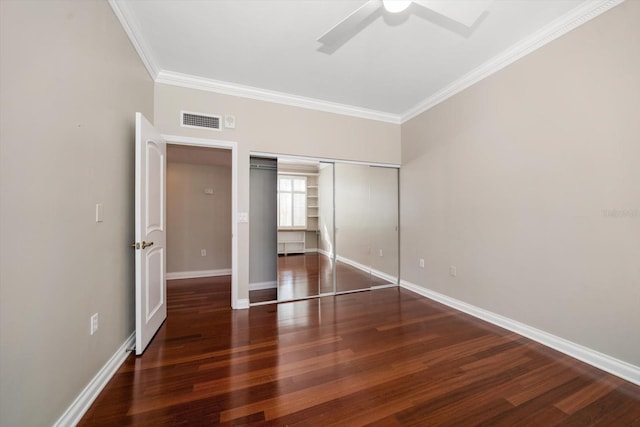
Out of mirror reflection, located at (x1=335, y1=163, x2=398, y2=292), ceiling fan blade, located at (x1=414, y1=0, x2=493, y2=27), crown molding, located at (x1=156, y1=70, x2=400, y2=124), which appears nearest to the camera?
ceiling fan blade, located at (x1=414, y1=0, x2=493, y2=27)

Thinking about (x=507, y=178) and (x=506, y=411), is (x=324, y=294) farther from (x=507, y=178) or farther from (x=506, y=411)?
(x=507, y=178)

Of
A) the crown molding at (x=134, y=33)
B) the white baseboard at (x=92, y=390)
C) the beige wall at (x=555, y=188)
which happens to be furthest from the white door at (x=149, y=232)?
the beige wall at (x=555, y=188)

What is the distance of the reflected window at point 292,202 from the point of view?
3596mm

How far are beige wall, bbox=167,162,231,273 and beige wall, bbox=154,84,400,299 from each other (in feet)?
7.11

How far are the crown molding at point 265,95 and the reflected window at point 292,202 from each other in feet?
3.54

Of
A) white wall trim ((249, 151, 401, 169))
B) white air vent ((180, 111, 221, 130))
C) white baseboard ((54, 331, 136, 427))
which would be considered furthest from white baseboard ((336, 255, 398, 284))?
white baseboard ((54, 331, 136, 427))

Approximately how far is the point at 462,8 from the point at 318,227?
2.96 metres

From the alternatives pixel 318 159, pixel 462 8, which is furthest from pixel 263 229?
pixel 462 8

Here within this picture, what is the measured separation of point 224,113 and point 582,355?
4.41 meters

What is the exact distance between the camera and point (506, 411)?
1540 mm

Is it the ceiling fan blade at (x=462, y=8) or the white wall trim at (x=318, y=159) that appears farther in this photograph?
the white wall trim at (x=318, y=159)

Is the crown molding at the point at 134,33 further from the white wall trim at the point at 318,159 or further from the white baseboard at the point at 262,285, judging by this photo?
the white baseboard at the point at 262,285

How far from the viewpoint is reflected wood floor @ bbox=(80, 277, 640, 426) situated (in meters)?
1.50

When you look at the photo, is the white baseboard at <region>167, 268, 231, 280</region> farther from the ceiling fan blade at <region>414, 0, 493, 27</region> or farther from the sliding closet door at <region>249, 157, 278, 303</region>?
the ceiling fan blade at <region>414, 0, 493, 27</region>
